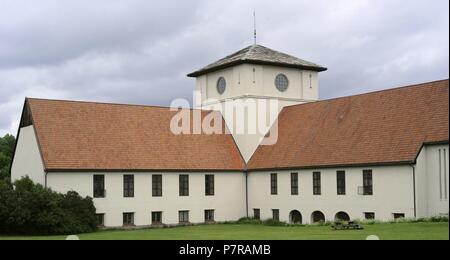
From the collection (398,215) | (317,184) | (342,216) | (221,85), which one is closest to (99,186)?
(317,184)

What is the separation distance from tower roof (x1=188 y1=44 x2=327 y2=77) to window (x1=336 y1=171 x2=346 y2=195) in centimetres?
1231

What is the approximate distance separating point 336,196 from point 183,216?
10444mm

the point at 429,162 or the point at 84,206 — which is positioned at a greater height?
the point at 429,162

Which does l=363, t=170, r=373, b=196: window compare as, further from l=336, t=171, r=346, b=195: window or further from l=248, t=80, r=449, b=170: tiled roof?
l=336, t=171, r=346, b=195: window

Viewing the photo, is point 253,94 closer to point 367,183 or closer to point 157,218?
point 157,218

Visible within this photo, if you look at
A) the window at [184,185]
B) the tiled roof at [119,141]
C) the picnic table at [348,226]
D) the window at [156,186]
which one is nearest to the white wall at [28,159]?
the tiled roof at [119,141]

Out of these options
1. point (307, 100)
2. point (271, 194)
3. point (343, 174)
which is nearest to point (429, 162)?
point (343, 174)

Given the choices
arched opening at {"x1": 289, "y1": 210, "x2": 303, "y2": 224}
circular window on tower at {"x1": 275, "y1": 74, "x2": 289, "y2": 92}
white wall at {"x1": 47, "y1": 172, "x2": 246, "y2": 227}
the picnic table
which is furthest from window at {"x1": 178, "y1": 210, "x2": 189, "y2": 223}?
the picnic table

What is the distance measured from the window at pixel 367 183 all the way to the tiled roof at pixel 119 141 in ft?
35.7

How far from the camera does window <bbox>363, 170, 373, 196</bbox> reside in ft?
122

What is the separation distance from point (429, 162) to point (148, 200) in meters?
17.4
